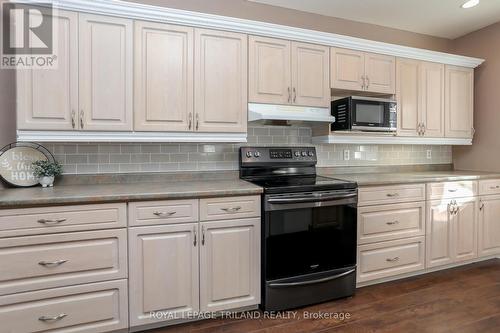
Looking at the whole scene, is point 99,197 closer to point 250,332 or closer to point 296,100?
point 250,332

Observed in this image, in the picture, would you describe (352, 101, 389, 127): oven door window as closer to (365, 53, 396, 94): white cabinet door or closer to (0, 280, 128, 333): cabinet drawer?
(365, 53, 396, 94): white cabinet door

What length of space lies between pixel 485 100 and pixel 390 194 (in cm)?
202

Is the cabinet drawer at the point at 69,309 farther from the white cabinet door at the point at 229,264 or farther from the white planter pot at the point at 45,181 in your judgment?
the white planter pot at the point at 45,181

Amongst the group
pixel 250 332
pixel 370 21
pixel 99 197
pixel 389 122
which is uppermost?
pixel 370 21

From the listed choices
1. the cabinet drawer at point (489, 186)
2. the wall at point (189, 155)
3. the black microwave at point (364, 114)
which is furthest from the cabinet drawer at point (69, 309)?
the cabinet drawer at point (489, 186)

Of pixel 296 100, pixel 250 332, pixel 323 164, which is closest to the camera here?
pixel 250 332

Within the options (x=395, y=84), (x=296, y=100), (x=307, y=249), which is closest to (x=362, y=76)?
(x=395, y=84)

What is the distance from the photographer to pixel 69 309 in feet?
5.90

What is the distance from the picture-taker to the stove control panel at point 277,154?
2697 mm

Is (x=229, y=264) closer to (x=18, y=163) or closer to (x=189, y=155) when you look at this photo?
(x=189, y=155)

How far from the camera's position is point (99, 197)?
70.5 inches

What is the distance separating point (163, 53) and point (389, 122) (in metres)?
2.16

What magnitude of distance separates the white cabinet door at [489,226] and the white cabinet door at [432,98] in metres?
0.85

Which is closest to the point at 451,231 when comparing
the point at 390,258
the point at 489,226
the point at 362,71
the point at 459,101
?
the point at 489,226
